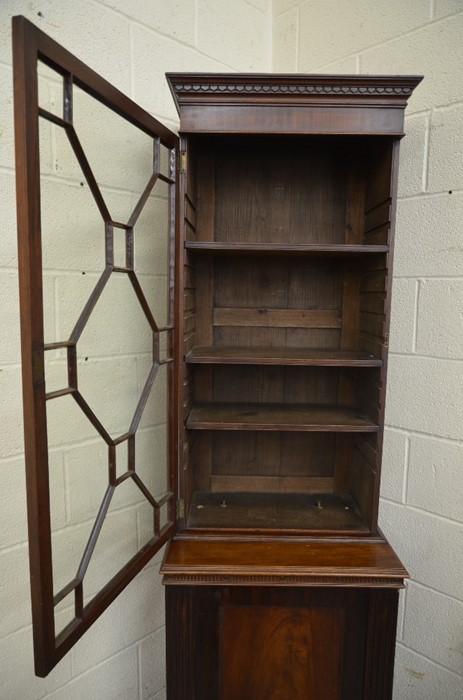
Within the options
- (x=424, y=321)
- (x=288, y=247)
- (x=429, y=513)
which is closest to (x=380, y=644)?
(x=429, y=513)

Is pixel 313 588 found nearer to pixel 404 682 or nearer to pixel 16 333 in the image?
pixel 404 682

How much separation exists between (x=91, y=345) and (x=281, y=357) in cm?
44

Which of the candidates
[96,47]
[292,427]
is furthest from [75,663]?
[96,47]

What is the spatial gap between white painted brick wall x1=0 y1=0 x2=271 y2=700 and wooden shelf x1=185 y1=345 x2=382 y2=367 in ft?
A: 0.66

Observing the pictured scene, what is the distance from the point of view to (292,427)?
1.01 m

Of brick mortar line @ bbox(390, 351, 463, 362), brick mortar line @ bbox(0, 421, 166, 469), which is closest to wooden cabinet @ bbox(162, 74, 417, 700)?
brick mortar line @ bbox(390, 351, 463, 362)

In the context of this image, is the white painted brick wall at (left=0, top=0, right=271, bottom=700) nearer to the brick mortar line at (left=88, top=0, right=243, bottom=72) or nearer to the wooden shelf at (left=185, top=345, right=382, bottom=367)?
the brick mortar line at (left=88, top=0, right=243, bottom=72)

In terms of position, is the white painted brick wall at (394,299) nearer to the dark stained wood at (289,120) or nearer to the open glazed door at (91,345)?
the open glazed door at (91,345)

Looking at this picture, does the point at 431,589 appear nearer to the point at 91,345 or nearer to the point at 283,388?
the point at 283,388

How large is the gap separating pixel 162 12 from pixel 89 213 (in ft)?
1.89

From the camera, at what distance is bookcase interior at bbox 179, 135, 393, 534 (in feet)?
3.59

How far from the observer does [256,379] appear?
123 cm

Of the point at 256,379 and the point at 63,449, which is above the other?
the point at 256,379

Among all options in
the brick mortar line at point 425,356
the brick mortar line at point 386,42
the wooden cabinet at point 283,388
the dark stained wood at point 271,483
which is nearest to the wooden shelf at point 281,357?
the wooden cabinet at point 283,388
